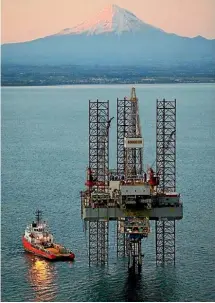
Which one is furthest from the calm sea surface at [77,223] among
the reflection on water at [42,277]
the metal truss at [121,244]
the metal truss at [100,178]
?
the metal truss at [100,178]

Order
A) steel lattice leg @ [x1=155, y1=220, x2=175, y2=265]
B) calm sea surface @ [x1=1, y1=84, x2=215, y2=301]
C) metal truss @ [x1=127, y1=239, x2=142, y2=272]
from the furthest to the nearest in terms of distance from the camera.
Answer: steel lattice leg @ [x1=155, y1=220, x2=175, y2=265]
metal truss @ [x1=127, y1=239, x2=142, y2=272]
calm sea surface @ [x1=1, y1=84, x2=215, y2=301]

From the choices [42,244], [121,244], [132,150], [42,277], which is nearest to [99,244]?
[121,244]

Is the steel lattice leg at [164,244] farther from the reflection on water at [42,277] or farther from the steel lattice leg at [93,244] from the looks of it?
the reflection on water at [42,277]

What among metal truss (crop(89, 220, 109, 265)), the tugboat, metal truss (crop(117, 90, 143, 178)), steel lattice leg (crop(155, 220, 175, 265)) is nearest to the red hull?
the tugboat

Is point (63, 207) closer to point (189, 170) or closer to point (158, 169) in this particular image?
point (158, 169)

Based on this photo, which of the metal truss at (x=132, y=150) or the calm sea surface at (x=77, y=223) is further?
the metal truss at (x=132, y=150)

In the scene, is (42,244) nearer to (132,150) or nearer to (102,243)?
(102,243)

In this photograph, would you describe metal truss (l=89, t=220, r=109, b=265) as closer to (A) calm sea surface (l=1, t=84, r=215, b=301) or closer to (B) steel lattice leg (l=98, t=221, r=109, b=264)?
(B) steel lattice leg (l=98, t=221, r=109, b=264)
